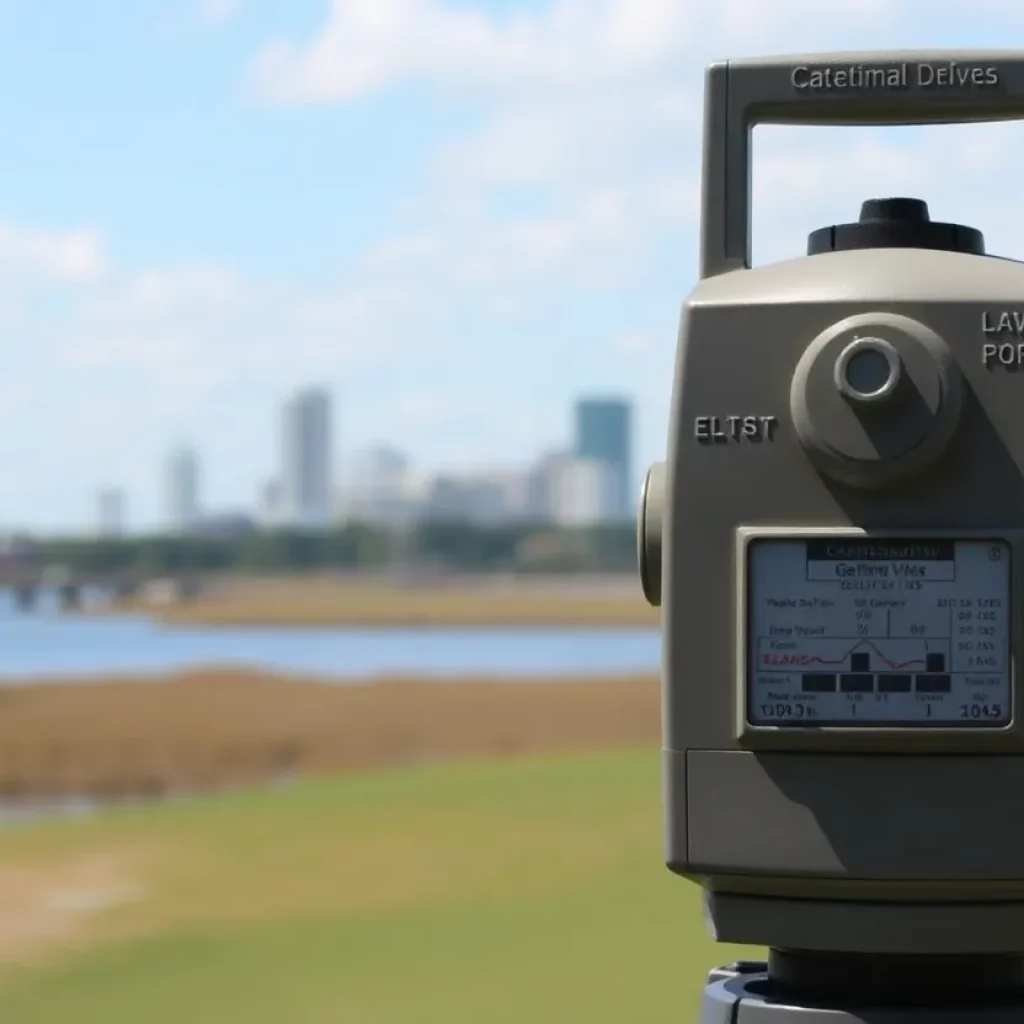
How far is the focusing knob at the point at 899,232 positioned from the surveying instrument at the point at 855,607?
0.23ft

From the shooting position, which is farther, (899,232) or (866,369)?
(899,232)

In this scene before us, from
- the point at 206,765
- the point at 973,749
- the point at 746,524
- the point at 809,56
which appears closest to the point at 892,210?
the point at 809,56

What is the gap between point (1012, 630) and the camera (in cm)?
111

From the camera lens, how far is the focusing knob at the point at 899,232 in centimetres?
122

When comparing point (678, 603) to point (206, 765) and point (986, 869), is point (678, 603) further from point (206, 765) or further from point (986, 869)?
point (206, 765)

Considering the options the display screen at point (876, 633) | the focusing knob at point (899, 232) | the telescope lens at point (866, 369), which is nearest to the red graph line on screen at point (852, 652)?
the display screen at point (876, 633)

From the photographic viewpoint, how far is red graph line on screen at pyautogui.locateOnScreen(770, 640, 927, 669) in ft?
3.66

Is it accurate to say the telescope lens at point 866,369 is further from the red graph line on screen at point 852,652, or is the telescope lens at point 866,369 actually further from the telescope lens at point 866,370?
the red graph line on screen at point 852,652

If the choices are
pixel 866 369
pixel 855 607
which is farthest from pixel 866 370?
pixel 855 607

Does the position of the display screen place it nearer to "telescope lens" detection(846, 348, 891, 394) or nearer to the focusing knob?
"telescope lens" detection(846, 348, 891, 394)

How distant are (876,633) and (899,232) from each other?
1.01ft

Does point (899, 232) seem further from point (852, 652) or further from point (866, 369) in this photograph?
point (852, 652)

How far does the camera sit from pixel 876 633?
3.68 feet

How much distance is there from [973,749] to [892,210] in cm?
40
